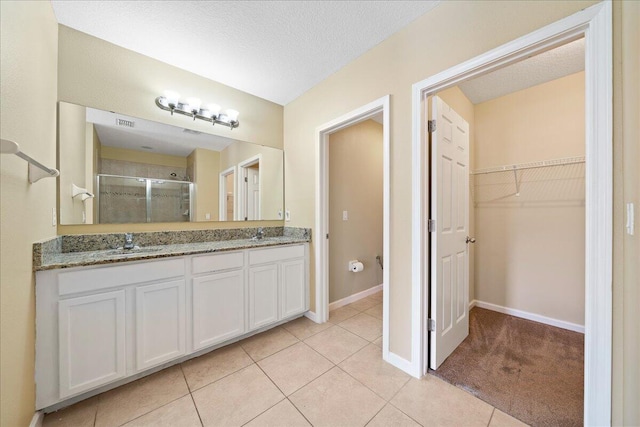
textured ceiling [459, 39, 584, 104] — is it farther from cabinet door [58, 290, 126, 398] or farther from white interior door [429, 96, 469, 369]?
cabinet door [58, 290, 126, 398]

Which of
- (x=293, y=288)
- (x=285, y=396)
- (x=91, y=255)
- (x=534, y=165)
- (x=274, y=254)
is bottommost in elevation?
(x=285, y=396)

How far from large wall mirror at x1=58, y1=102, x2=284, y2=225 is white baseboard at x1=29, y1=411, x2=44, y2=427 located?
1.13m

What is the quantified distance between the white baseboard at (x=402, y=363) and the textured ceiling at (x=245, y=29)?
8.00 feet

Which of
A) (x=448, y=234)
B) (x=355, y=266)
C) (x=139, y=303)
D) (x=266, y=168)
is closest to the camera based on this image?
(x=139, y=303)

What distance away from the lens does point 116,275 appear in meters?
1.40

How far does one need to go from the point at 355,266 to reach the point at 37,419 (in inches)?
102

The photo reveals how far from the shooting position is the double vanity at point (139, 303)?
124cm

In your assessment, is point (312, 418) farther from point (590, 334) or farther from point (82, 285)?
point (82, 285)

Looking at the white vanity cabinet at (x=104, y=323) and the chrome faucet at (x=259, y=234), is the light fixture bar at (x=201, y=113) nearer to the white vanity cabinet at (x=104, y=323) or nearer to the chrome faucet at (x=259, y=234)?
the chrome faucet at (x=259, y=234)

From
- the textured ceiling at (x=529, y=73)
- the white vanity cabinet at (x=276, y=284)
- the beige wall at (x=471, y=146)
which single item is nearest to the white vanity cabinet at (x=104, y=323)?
the white vanity cabinet at (x=276, y=284)

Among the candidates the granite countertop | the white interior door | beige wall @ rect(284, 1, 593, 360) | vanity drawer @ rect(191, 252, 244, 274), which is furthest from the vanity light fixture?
the white interior door

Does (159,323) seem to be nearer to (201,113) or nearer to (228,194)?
(228,194)

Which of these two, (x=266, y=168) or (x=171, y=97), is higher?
(x=171, y=97)

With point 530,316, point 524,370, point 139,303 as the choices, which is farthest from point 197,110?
point 530,316
